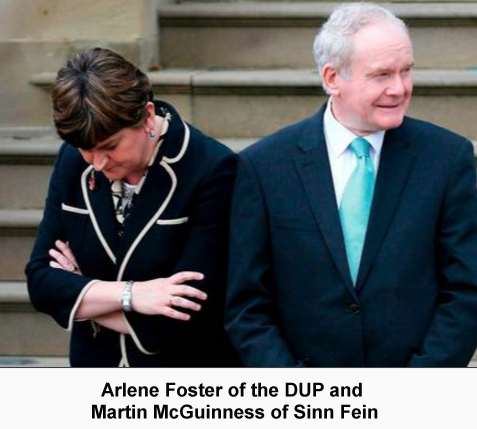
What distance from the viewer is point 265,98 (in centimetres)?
574

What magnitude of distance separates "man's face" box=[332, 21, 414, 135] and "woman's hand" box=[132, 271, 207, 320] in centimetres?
63

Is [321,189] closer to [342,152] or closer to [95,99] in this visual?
[342,152]

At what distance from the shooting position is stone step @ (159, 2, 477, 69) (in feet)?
19.8

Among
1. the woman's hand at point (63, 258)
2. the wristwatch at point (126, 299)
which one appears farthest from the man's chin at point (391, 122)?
the woman's hand at point (63, 258)

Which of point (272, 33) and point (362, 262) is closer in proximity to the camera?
point (362, 262)

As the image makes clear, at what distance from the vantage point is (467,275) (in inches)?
131

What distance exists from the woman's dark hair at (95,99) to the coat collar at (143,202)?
21cm

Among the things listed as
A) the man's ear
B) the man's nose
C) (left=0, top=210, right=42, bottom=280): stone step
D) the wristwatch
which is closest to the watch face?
the wristwatch

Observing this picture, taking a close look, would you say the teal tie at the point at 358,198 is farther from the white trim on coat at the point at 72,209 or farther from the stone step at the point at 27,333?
the stone step at the point at 27,333

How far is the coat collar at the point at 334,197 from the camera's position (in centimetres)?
337

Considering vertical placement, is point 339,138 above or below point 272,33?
above

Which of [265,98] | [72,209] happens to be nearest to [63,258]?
[72,209]

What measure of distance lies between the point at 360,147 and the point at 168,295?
64 centimetres

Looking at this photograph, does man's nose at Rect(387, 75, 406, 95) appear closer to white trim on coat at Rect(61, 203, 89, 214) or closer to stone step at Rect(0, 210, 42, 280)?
white trim on coat at Rect(61, 203, 89, 214)
